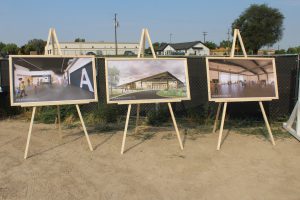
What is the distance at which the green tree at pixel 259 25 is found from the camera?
69625 mm

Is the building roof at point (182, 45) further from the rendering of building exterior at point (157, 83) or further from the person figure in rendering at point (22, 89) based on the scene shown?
the person figure in rendering at point (22, 89)

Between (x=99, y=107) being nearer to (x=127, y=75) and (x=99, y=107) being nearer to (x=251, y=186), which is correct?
(x=127, y=75)

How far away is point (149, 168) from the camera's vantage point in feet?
19.5

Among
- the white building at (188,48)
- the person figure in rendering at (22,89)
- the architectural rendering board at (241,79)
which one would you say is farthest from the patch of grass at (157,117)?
the white building at (188,48)

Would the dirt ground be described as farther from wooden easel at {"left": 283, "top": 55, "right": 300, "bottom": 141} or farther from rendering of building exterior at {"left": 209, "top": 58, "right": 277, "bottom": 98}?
rendering of building exterior at {"left": 209, "top": 58, "right": 277, "bottom": 98}

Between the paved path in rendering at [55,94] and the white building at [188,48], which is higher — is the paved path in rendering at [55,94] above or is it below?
below

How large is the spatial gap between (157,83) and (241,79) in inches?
67.0

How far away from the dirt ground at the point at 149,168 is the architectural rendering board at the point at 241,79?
3.07 feet

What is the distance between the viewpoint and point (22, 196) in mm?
4844

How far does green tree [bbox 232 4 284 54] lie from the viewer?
69.6 m

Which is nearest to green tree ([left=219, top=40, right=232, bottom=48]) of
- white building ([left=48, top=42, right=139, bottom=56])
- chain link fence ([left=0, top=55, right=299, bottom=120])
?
white building ([left=48, top=42, right=139, bottom=56])

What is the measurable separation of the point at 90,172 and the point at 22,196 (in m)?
1.16

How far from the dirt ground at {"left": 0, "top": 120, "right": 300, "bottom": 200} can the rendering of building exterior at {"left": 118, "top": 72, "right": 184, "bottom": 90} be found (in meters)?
1.11

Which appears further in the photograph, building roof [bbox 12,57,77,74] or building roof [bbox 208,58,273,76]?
building roof [bbox 208,58,273,76]
